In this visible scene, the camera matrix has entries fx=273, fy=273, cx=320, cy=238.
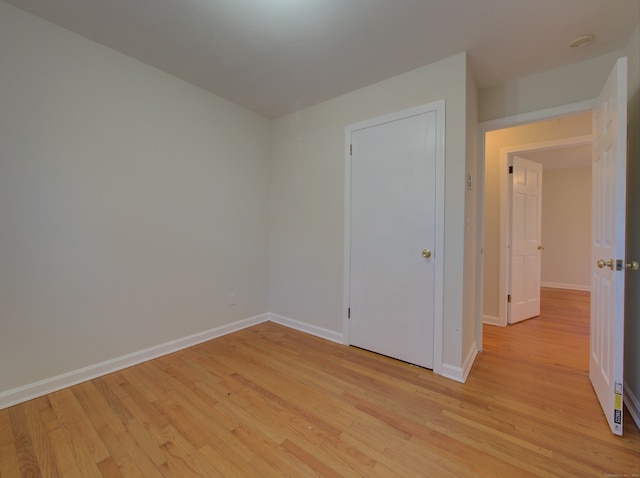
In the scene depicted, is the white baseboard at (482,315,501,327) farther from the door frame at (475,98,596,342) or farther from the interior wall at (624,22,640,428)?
the interior wall at (624,22,640,428)

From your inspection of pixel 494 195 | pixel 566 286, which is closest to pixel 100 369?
pixel 494 195

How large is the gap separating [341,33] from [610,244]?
6.80ft

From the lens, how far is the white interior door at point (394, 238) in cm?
217

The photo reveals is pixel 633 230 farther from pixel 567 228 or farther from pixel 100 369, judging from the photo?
pixel 567 228

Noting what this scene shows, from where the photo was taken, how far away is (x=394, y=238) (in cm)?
235

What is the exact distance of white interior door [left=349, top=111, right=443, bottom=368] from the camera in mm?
2172

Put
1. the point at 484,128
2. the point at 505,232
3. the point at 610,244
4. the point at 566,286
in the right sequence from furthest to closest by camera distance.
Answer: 1. the point at 566,286
2. the point at 505,232
3. the point at 484,128
4. the point at 610,244

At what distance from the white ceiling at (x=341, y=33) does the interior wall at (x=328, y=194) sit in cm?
21

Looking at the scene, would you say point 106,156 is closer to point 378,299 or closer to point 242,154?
point 242,154

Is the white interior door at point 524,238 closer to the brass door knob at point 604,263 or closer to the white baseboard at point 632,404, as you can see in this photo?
the white baseboard at point 632,404

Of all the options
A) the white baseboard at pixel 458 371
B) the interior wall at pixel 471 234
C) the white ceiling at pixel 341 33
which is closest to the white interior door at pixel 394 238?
the white baseboard at pixel 458 371

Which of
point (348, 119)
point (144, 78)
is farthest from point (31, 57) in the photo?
point (348, 119)

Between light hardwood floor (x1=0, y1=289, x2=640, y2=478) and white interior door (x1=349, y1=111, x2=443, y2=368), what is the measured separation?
0.91 feet

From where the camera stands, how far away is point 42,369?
5.98ft
